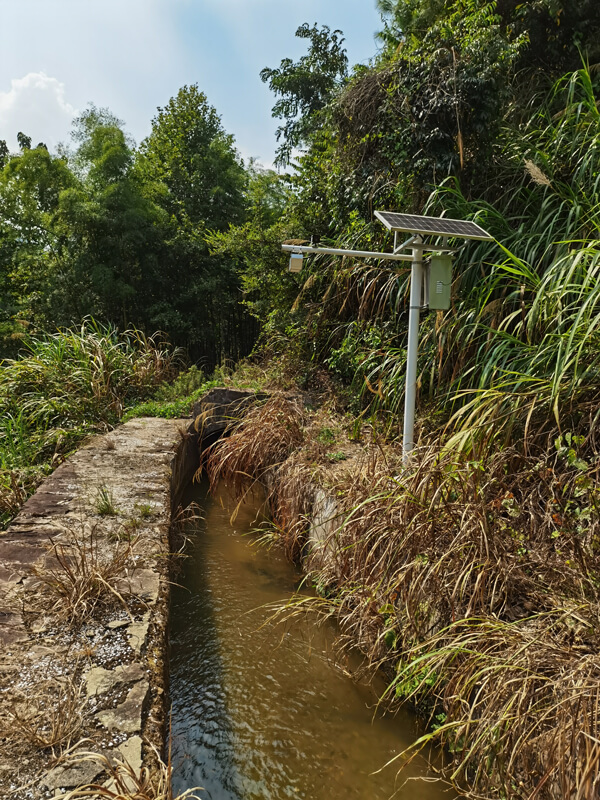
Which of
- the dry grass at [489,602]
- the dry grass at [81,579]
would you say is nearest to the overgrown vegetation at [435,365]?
the dry grass at [489,602]

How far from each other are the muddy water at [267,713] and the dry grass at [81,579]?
68 cm

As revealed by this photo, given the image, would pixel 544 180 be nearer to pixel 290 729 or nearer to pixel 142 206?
pixel 290 729

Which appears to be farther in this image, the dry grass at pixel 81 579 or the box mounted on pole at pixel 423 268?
the box mounted on pole at pixel 423 268

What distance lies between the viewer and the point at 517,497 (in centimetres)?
248

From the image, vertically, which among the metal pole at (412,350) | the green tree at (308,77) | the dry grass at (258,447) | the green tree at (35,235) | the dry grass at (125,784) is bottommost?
the dry grass at (125,784)

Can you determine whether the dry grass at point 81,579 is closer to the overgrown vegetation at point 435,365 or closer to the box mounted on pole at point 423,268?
the overgrown vegetation at point 435,365

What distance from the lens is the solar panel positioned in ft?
9.02

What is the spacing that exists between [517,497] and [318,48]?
1101 centimetres

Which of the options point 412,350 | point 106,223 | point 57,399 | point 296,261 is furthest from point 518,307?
point 106,223

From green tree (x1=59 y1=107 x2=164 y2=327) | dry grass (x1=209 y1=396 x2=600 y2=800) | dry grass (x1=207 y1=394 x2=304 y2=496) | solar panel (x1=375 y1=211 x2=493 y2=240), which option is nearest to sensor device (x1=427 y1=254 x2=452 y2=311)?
solar panel (x1=375 y1=211 x2=493 y2=240)

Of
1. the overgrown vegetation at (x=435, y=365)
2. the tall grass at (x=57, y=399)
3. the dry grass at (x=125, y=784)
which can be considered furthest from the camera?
the tall grass at (x=57, y=399)

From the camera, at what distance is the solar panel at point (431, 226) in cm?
275

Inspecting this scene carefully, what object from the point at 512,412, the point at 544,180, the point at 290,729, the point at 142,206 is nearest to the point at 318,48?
the point at 142,206

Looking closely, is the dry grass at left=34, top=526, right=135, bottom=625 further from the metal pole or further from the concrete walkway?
the metal pole
